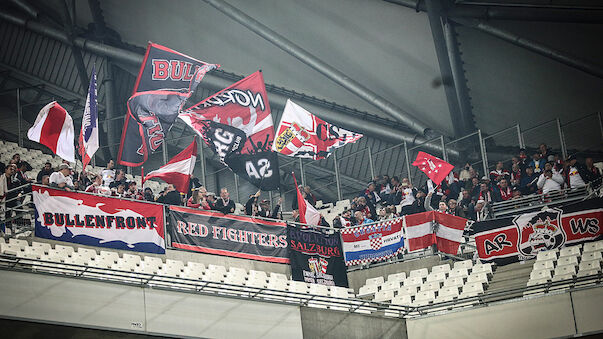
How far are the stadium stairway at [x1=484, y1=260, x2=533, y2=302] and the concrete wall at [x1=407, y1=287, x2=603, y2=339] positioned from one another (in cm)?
95

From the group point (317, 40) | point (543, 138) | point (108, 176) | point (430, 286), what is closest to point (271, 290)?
point (430, 286)

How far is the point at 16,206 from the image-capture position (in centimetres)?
1855

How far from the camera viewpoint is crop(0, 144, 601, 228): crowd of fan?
2216 cm

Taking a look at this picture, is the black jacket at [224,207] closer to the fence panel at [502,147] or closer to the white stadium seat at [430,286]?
the white stadium seat at [430,286]

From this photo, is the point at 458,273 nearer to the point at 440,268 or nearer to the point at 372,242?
the point at 440,268

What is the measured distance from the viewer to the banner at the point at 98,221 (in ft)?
58.4

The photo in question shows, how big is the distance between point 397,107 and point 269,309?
1614cm

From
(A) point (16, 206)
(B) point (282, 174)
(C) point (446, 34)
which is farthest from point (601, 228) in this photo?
(B) point (282, 174)

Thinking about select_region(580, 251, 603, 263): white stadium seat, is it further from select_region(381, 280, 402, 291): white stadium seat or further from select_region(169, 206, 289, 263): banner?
select_region(169, 206, 289, 263): banner

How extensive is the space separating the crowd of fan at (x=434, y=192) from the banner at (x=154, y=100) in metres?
1.33

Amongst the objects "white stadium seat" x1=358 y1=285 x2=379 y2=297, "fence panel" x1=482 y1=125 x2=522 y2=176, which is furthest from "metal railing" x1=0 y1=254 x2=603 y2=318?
"fence panel" x1=482 y1=125 x2=522 y2=176

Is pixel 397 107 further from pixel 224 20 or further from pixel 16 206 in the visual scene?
pixel 16 206

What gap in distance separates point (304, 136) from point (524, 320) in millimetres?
8707

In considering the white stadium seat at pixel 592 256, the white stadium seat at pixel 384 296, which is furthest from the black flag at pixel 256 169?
the white stadium seat at pixel 592 256
